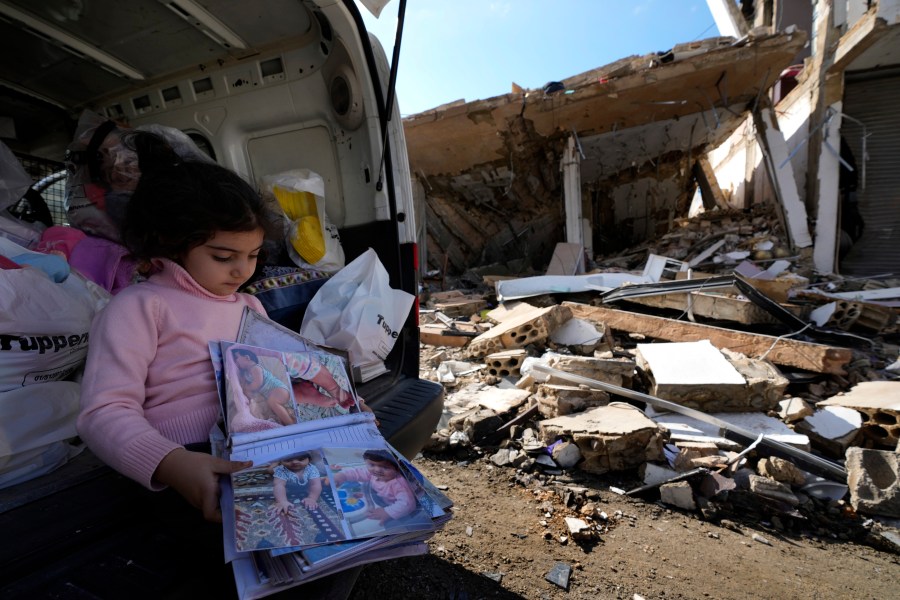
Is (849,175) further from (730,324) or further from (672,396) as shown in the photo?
(672,396)

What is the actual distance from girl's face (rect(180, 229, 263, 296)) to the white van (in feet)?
2.14

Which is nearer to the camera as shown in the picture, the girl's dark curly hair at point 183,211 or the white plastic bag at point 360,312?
the girl's dark curly hair at point 183,211

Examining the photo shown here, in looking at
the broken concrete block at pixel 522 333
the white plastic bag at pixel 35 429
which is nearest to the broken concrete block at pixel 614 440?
the broken concrete block at pixel 522 333

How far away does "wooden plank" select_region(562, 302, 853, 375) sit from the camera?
11.6 ft

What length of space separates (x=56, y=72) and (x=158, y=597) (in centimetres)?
314

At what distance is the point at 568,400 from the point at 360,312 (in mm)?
1700

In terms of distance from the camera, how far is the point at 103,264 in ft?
6.43

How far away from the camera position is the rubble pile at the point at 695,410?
2.30 meters

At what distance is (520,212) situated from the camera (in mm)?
10109

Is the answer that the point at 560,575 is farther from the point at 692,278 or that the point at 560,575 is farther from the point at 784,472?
the point at 692,278

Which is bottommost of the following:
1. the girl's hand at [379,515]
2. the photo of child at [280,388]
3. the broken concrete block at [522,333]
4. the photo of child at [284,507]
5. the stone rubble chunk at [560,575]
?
the stone rubble chunk at [560,575]

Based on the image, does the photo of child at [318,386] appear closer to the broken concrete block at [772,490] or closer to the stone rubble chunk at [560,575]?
the stone rubble chunk at [560,575]

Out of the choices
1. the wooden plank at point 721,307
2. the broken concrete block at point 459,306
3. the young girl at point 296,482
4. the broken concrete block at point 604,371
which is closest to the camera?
the young girl at point 296,482

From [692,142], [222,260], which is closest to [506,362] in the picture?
[222,260]
